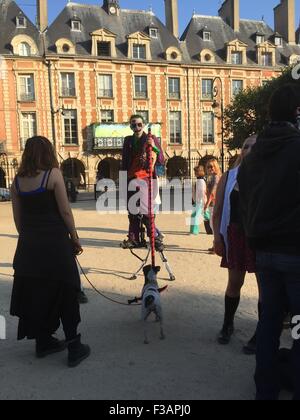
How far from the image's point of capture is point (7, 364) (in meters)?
3.28

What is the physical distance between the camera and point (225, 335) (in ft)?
11.7

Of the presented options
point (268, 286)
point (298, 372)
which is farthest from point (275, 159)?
point (298, 372)

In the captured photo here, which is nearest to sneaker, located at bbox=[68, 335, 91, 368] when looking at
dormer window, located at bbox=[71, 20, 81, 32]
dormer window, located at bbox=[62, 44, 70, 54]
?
dormer window, located at bbox=[62, 44, 70, 54]

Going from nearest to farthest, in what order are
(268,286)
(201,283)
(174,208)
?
1. (268,286)
2. (201,283)
3. (174,208)

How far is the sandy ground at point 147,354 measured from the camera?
283 cm

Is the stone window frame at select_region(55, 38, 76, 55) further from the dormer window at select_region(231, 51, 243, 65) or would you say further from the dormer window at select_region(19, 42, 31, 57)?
the dormer window at select_region(231, 51, 243, 65)

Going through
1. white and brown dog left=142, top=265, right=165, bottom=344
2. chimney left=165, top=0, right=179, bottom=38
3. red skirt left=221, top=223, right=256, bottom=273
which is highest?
chimney left=165, top=0, right=179, bottom=38

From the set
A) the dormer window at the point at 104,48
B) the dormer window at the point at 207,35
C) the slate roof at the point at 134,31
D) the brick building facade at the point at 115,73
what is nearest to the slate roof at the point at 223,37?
the slate roof at the point at 134,31

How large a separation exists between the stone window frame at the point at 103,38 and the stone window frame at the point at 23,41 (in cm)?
495

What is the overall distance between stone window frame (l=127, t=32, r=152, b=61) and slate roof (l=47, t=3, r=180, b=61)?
0.50 m

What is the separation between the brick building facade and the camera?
3525 centimetres

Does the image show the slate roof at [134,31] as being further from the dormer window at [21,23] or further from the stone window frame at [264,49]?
the stone window frame at [264,49]
